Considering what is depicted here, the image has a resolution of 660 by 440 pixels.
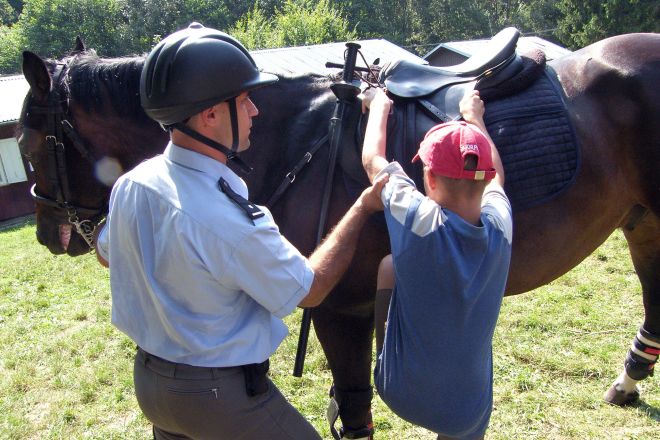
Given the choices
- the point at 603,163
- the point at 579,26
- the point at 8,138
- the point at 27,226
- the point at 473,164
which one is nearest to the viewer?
the point at 473,164

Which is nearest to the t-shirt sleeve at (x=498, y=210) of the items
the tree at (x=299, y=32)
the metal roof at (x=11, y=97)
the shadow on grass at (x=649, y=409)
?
the shadow on grass at (x=649, y=409)

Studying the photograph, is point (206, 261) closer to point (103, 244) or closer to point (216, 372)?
point (216, 372)

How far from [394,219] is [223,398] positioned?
0.76 meters

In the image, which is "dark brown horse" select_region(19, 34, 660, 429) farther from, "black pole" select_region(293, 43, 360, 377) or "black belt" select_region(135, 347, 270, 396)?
"black belt" select_region(135, 347, 270, 396)

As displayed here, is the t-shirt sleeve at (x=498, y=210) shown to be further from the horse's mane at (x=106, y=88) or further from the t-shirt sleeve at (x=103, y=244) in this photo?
the horse's mane at (x=106, y=88)

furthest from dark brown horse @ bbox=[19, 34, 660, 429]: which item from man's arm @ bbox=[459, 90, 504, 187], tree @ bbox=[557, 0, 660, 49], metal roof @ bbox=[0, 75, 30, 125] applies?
tree @ bbox=[557, 0, 660, 49]

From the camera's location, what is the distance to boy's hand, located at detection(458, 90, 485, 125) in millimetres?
2133

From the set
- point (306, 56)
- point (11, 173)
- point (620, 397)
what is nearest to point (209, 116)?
point (620, 397)

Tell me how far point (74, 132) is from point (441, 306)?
1.98 meters

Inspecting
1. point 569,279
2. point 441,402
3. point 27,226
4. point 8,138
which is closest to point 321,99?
point 441,402

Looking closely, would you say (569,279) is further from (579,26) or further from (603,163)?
(579,26)

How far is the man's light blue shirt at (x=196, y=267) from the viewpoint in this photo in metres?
1.52

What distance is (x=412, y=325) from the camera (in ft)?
5.27

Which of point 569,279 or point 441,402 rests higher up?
point 441,402
